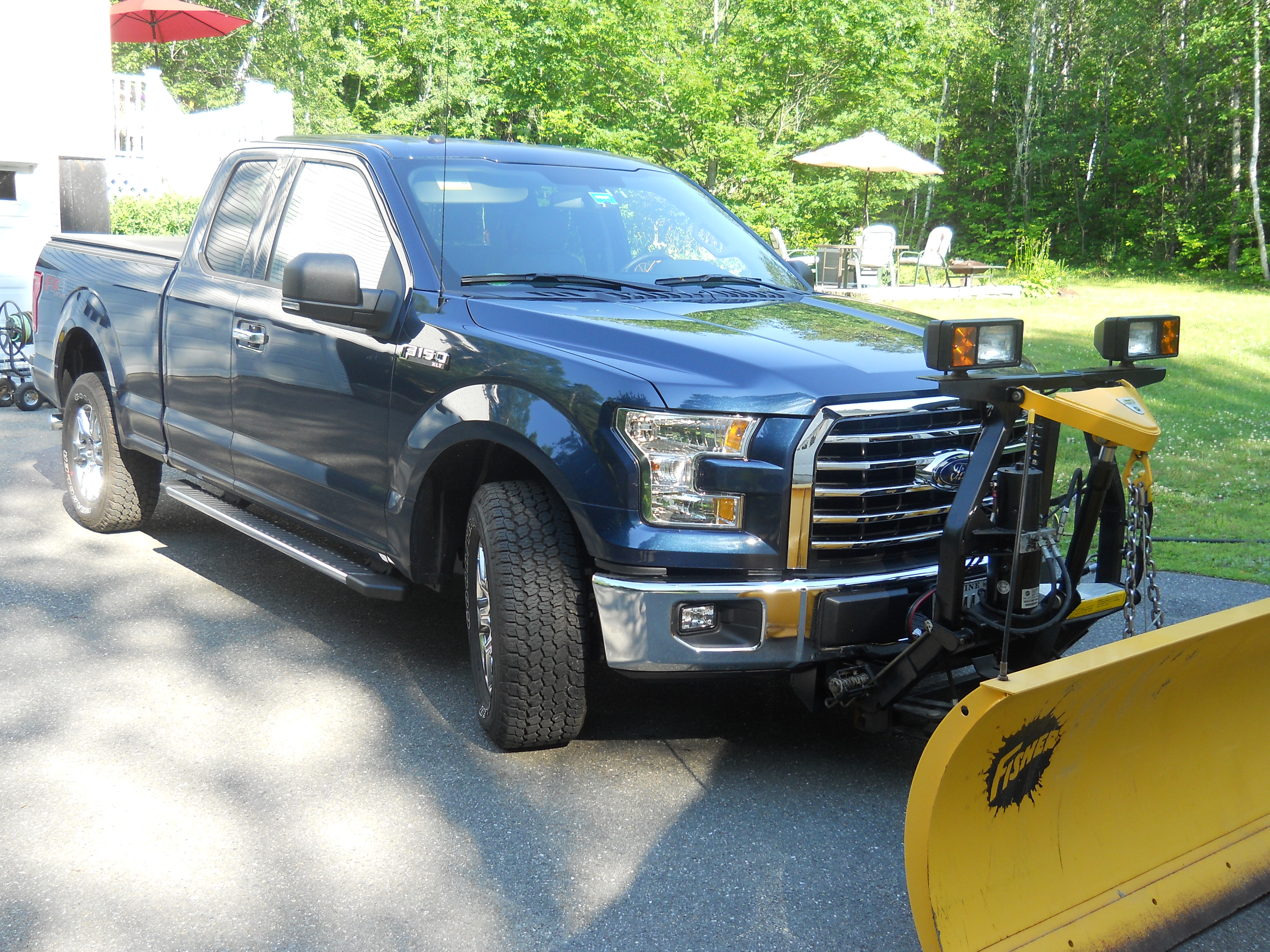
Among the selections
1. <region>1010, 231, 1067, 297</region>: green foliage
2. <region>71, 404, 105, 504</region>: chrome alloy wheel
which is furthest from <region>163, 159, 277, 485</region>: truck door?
<region>1010, 231, 1067, 297</region>: green foliage

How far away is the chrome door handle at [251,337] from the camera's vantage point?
4773 millimetres

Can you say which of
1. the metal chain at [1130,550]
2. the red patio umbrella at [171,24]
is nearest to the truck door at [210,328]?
the metal chain at [1130,550]

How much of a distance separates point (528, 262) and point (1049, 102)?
3468 cm

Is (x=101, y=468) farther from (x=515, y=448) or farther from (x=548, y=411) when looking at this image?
→ (x=548, y=411)

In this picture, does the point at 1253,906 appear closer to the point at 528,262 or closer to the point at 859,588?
the point at 859,588

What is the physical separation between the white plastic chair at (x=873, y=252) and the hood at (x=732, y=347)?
14.8m

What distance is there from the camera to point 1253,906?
3102mm

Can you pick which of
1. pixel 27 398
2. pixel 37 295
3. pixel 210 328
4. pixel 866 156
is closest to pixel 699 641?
pixel 210 328

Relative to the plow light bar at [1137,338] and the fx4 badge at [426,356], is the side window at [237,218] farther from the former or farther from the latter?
the plow light bar at [1137,338]

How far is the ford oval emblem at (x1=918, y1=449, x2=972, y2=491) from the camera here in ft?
11.5

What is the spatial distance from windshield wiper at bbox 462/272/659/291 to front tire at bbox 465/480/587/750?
83 centimetres

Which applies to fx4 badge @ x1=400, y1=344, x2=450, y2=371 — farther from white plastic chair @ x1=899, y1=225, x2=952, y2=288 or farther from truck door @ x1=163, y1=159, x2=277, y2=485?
white plastic chair @ x1=899, y1=225, x2=952, y2=288

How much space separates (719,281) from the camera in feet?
15.5

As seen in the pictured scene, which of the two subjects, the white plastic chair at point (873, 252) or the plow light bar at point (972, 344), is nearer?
the plow light bar at point (972, 344)
